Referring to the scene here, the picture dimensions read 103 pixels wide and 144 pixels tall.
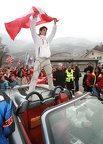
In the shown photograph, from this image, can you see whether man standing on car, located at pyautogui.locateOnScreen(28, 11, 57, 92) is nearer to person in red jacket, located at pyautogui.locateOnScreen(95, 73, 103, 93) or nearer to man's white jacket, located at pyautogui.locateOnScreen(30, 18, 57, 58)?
man's white jacket, located at pyautogui.locateOnScreen(30, 18, 57, 58)

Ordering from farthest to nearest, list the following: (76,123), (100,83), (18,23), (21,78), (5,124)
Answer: (21,78) < (100,83) < (18,23) < (76,123) < (5,124)

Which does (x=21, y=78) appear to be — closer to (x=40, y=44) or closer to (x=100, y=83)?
(x=100, y=83)

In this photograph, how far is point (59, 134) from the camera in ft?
6.06

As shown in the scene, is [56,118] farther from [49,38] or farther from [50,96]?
[49,38]

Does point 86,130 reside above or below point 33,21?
below

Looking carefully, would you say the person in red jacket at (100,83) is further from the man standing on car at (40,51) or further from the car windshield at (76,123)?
the car windshield at (76,123)

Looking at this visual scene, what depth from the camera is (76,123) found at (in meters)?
2.14

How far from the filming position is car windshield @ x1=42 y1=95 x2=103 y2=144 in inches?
72.2

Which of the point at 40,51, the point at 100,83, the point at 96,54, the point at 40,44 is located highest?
the point at 40,44

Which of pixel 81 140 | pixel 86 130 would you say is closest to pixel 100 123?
pixel 86 130

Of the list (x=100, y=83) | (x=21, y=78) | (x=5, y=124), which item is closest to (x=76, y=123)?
(x=5, y=124)

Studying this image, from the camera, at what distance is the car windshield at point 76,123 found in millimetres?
1833

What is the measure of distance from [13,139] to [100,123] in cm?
110

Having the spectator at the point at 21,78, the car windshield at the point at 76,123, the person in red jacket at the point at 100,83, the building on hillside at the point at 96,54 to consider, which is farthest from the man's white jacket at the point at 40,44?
the building on hillside at the point at 96,54
